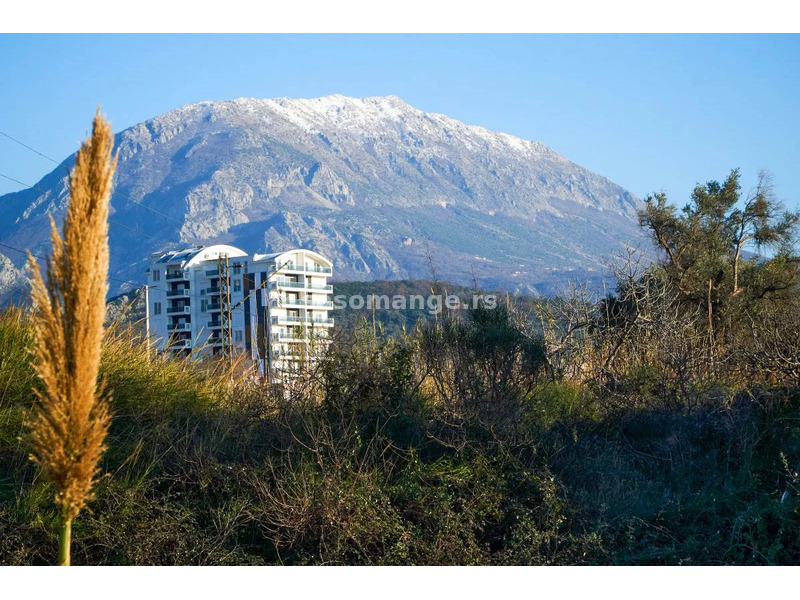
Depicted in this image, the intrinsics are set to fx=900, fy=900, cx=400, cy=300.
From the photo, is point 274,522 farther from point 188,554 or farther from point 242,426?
point 242,426

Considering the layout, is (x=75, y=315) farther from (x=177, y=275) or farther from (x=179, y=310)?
(x=179, y=310)

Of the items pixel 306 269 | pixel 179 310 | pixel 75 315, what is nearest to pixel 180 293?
pixel 179 310

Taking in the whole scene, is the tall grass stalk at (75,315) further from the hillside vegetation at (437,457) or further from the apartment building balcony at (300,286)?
the apartment building balcony at (300,286)

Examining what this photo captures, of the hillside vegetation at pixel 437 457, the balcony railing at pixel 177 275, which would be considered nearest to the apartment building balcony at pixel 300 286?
the balcony railing at pixel 177 275

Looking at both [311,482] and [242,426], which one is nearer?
[311,482]

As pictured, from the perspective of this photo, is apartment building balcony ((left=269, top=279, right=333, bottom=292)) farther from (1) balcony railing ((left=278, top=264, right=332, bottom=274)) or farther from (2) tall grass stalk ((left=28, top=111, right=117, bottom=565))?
(2) tall grass stalk ((left=28, top=111, right=117, bottom=565))

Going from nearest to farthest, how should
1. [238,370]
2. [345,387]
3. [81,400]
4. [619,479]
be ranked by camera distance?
[81,400], [619,479], [345,387], [238,370]
